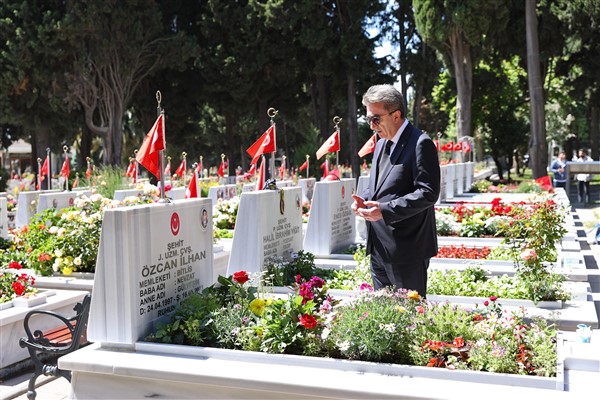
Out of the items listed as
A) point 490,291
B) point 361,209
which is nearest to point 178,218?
point 361,209

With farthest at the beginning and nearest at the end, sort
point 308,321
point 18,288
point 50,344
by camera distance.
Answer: point 18,288 < point 50,344 < point 308,321

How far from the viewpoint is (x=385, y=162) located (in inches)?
190

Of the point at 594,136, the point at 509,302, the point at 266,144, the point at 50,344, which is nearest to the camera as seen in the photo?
the point at 50,344

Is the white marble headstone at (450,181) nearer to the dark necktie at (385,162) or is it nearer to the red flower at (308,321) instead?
the dark necktie at (385,162)

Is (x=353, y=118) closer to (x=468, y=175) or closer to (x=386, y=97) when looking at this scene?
(x=468, y=175)

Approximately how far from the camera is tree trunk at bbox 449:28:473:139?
27125mm

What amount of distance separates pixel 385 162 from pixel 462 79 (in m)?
24.3

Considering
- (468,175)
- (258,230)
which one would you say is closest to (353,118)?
(468,175)

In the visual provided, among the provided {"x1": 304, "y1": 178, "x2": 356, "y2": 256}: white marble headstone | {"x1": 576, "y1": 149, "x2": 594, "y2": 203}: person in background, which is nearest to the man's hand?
{"x1": 304, "y1": 178, "x2": 356, "y2": 256}: white marble headstone

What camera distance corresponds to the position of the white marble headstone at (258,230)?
7520 mm

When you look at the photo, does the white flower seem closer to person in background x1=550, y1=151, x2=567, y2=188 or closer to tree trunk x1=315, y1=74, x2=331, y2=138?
person in background x1=550, y1=151, x2=567, y2=188

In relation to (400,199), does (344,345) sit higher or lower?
lower

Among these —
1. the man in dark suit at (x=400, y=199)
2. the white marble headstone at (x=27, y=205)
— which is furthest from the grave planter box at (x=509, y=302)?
the white marble headstone at (x=27, y=205)

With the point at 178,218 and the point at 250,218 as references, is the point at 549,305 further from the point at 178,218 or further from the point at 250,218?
the point at 178,218
